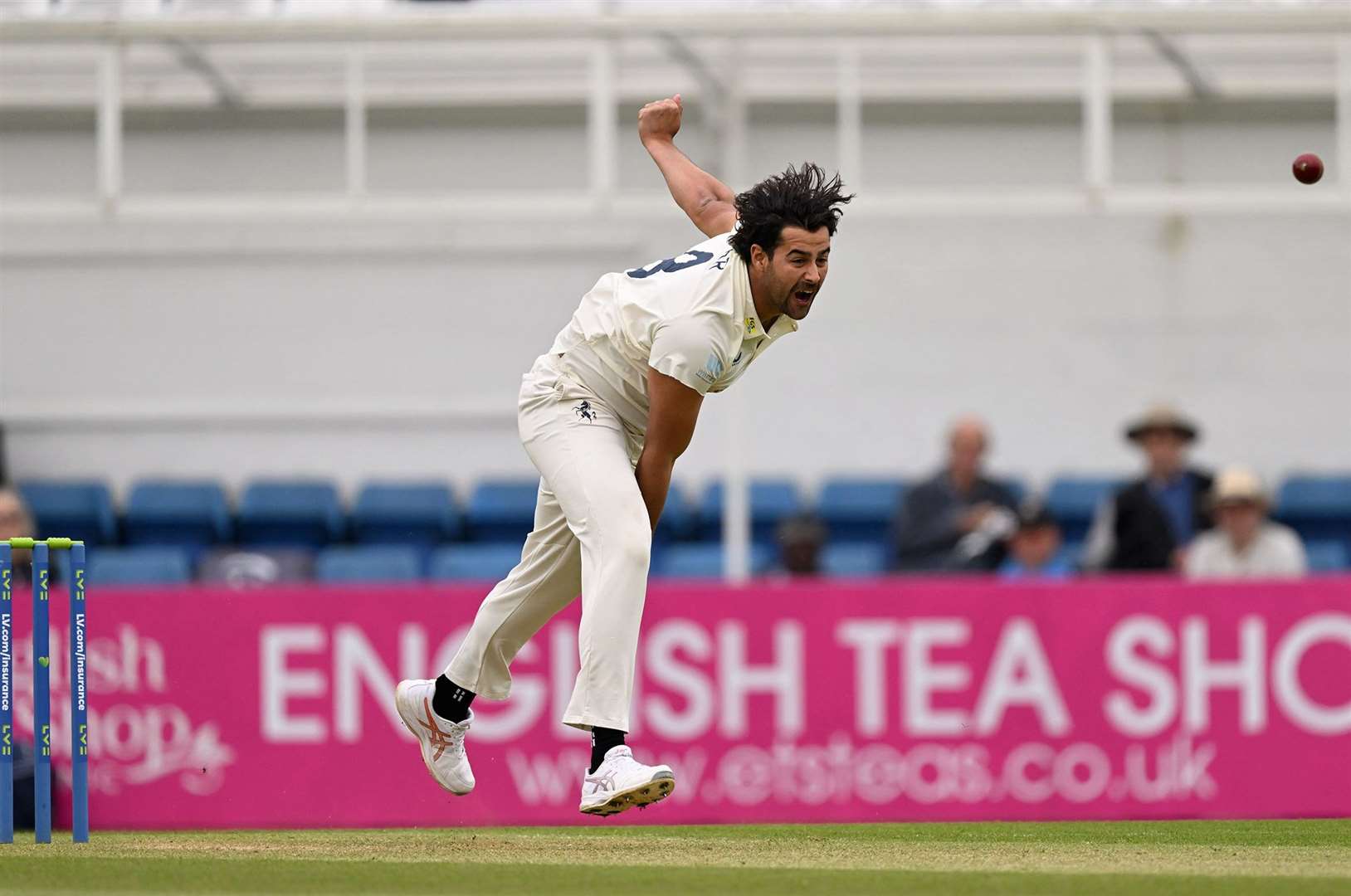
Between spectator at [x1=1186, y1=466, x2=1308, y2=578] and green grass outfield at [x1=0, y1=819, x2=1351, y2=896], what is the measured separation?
1648 mm

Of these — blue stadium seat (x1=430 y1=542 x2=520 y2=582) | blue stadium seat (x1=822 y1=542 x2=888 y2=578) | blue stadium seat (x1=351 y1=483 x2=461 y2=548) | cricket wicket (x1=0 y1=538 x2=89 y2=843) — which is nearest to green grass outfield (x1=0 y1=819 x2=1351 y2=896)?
cricket wicket (x1=0 y1=538 x2=89 y2=843)

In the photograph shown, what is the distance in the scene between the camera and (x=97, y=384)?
11328 mm

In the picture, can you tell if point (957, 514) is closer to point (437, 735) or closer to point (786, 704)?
point (786, 704)

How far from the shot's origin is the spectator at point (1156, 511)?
796 cm

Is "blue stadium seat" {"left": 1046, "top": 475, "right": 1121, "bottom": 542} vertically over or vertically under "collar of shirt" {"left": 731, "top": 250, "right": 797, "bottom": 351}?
under

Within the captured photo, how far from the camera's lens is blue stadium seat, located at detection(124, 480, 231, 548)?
1054cm

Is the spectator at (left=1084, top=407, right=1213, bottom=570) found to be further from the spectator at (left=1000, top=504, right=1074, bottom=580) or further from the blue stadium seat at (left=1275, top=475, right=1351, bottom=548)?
the blue stadium seat at (left=1275, top=475, right=1351, bottom=548)

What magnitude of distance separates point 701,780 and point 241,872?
2.85 meters

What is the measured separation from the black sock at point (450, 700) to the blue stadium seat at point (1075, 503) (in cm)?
552

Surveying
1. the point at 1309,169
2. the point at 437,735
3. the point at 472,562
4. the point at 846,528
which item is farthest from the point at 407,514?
the point at 1309,169

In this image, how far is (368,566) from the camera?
976 centimetres

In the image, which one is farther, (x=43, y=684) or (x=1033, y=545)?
(x=1033, y=545)

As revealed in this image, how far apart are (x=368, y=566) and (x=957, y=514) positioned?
306 cm

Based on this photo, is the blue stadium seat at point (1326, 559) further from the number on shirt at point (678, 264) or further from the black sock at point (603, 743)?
the black sock at point (603, 743)
